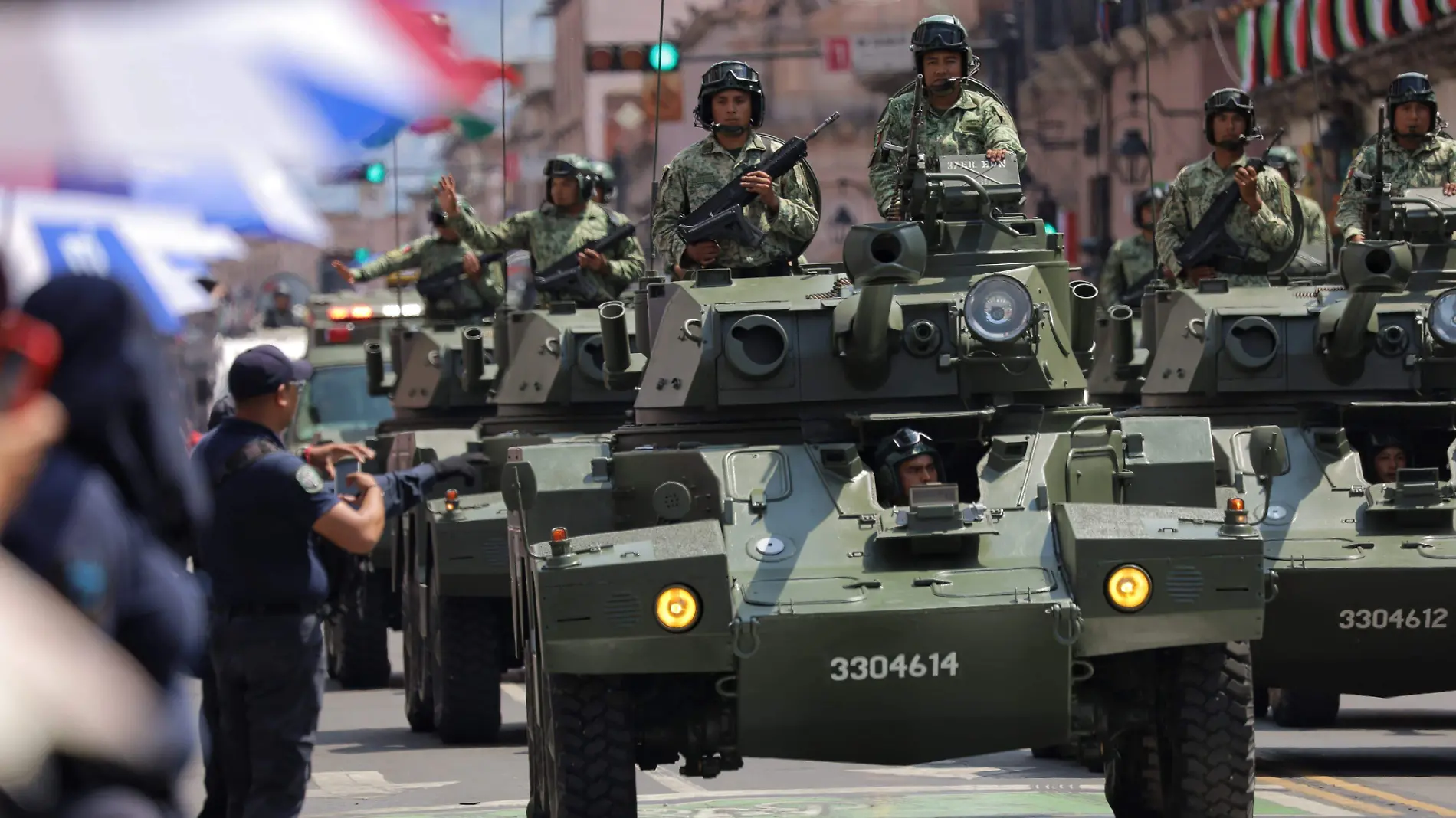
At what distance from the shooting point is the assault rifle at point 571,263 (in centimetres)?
1706

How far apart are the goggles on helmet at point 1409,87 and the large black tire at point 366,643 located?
7274mm

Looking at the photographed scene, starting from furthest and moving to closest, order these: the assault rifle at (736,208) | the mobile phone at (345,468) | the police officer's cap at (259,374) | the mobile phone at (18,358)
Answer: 1. the assault rifle at (736,208)
2. the mobile phone at (345,468)
3. the police officer's cap at (259,374)
4. the mobile phone at (18,358)

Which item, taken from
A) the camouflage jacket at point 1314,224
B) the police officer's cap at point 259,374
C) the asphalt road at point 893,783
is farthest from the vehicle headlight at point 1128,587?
the camouflage jacket at point 1314,224

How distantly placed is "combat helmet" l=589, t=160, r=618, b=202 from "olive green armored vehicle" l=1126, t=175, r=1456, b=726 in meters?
4.57

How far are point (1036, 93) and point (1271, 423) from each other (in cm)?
3433

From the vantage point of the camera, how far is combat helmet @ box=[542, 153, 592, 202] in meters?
17.4

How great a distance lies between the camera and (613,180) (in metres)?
19.0

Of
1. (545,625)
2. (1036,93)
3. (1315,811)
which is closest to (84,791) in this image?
(545,625)

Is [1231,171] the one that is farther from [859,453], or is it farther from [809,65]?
[809,65]

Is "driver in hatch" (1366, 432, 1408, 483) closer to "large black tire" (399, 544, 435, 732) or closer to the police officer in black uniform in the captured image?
"large black tire" (399, 544, 435, 732)

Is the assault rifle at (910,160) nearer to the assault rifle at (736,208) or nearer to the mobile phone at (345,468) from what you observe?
Answer: the assault rifle at (736,208)

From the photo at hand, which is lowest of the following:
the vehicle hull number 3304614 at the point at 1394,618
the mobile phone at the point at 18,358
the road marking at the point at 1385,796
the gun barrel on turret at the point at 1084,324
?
the road marking at the point at 1385,796

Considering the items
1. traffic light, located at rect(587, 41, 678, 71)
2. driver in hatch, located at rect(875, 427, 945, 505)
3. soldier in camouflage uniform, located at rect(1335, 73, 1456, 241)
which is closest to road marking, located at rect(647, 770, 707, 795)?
driver in hatch, located at rect(875, 427, 945, 505)

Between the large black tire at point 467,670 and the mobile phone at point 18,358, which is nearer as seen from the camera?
the mobile phone at point 18,358
